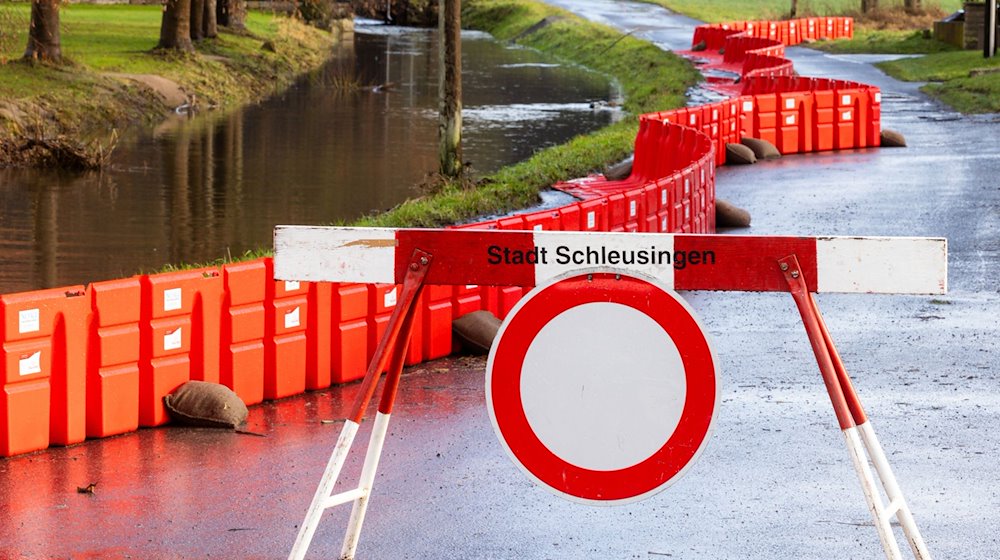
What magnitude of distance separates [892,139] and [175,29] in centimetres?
2441

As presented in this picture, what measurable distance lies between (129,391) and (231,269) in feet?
3.66

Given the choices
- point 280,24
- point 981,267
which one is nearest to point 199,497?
point 981,267

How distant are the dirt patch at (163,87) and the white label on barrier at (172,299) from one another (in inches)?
1221

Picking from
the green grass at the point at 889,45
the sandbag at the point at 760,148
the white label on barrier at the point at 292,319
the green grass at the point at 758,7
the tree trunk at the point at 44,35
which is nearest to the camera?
the white label on barrier at the point at 292,319

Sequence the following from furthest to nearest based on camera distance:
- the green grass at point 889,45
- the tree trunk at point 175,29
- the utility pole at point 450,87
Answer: the green grass at point 889,45 < the tree trunk at point 175,29 < the utility pole at point 450,87

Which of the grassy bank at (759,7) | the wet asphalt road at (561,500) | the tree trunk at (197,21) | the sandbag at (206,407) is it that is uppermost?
the grassy bank at (759,7)

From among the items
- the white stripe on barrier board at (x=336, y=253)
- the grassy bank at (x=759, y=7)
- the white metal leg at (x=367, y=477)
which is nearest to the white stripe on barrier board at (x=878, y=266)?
the white stripe on barrier board at (x=336, y=253)

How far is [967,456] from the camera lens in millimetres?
9211

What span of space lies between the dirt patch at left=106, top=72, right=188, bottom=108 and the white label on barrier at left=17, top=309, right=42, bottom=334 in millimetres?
31632

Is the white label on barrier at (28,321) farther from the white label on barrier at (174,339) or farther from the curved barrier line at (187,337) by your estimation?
the white label on barrier at (174,339)

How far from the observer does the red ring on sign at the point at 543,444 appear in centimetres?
564

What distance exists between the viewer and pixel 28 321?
9.17 metres

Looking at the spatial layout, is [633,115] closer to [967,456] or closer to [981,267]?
[981,267]

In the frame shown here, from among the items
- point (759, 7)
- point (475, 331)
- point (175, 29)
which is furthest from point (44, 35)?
point (759, 7)
